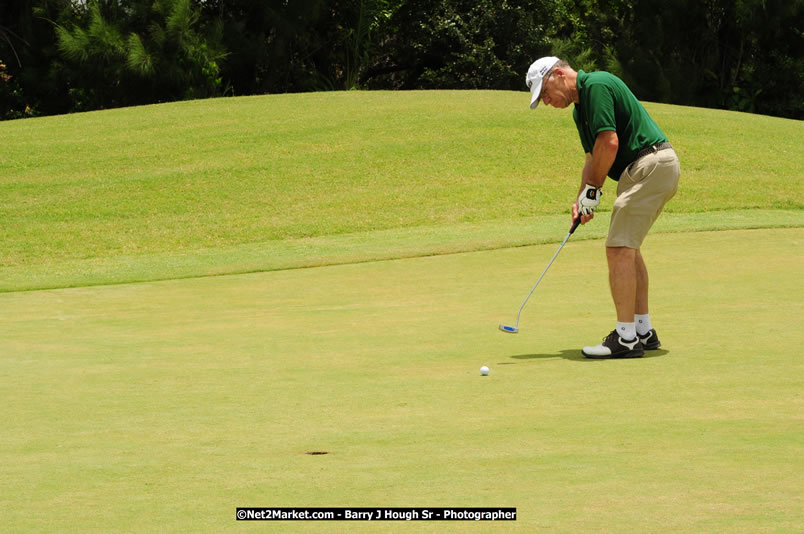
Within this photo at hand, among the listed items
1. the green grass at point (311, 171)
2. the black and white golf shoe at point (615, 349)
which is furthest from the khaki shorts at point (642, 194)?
the green grass at point (311, 171)

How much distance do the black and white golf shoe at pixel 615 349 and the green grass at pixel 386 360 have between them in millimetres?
181

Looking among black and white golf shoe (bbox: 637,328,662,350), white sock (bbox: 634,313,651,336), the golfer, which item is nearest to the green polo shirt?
the golfer

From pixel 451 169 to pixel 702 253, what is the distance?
10124 millimetres

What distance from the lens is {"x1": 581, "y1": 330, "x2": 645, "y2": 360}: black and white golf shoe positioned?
22.7ft

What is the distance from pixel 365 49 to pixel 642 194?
121 feet

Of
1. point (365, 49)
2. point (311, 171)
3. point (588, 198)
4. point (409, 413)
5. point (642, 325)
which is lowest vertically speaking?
point (311, 171)

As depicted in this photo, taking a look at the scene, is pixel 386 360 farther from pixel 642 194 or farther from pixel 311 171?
pixel 311 171

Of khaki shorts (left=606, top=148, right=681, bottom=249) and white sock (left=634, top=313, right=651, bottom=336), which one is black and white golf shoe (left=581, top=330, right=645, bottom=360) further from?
khaki shorts (left=606, top=148, right=681, bottom=249)

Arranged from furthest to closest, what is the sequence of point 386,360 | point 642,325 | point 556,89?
point 642,325 → point 556,89 → point 386,360

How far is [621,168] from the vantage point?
24.6 feet

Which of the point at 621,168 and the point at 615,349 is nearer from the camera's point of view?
the point at 615,349

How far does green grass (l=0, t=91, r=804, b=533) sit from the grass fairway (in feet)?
0.06

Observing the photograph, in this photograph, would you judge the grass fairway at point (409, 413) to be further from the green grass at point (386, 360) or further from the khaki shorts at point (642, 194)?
the khaki shorts at point (642, 194)

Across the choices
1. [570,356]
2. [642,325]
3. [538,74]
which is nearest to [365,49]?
[538,74]
